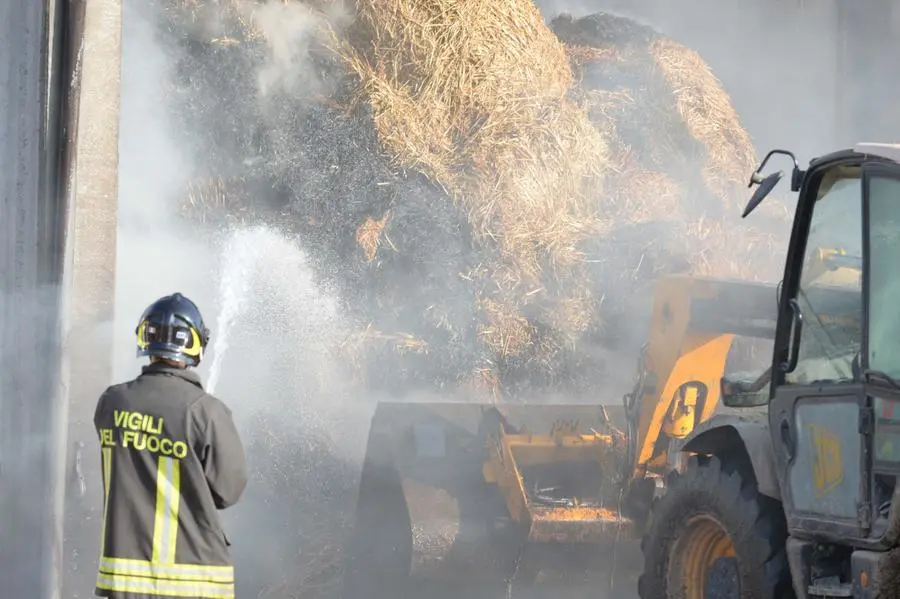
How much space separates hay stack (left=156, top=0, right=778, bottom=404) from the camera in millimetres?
10273

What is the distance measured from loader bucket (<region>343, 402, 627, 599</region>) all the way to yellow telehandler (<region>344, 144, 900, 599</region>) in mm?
13

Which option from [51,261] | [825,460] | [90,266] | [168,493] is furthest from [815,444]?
[90,266]

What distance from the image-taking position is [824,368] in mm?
5133

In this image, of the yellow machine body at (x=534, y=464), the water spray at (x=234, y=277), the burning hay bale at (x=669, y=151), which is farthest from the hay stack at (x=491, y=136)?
the yellow machine body at (x=534, y=464)

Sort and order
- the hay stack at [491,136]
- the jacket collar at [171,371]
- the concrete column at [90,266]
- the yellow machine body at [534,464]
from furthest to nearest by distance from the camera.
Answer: the hay stack at [491,136] < the concrete column at [90,266] < the yellow machine body at [534,464] < the jacket collar at [171,371]

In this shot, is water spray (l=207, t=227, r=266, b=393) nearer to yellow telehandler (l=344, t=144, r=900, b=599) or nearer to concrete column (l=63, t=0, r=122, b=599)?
concrete column (l=63, t=0, r=122, b=599)

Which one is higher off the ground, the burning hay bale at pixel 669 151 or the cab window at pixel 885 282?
the burning hay bale at pixel 669 151

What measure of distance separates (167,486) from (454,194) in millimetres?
6641

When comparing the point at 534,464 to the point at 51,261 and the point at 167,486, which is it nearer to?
the point at 51,261

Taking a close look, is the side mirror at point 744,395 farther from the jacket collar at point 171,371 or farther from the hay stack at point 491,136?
the hay stack at point 491,136

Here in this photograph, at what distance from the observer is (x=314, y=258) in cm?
1023

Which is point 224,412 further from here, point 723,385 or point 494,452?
point 494,452

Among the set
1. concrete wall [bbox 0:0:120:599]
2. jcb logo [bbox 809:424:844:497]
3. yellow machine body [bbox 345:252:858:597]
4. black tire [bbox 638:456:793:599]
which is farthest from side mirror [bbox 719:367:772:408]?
concrete wall [bbox 0:0:120:599]

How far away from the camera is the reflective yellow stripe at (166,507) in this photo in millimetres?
4078
